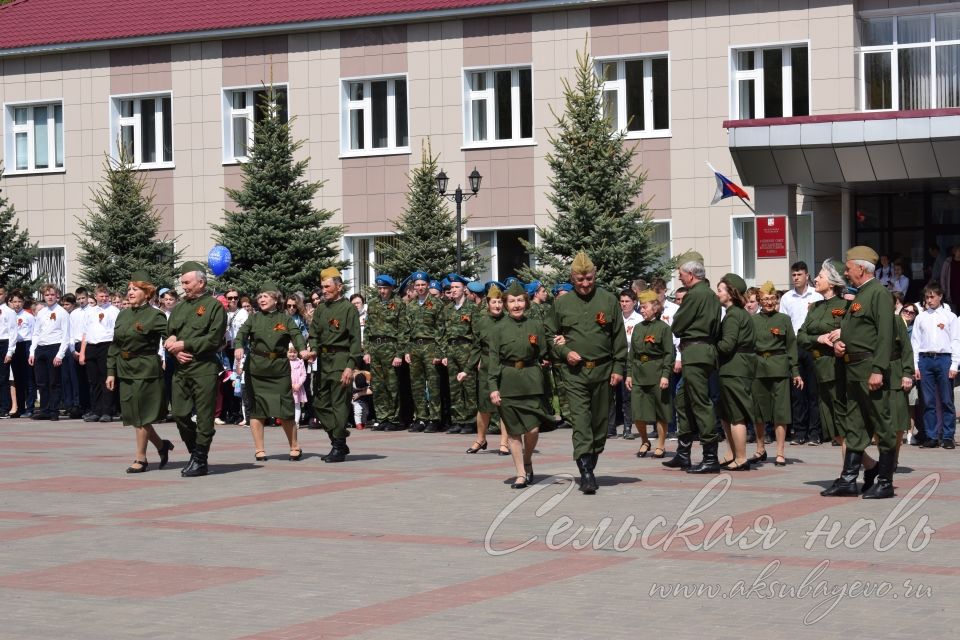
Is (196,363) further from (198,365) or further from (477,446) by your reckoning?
(477,446)

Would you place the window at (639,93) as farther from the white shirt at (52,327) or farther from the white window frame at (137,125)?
the white shirt at (52,327)

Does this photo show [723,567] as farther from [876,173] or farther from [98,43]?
[98,43]

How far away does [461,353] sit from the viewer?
2042 centimetres

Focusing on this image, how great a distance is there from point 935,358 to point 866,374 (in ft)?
20.3

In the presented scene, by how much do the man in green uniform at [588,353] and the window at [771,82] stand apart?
57.1 feet

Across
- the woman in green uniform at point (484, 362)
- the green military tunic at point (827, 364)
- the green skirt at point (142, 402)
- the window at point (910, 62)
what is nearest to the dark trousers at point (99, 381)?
the woman in green uniform at point (484, 362)

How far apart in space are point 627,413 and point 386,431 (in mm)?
3547

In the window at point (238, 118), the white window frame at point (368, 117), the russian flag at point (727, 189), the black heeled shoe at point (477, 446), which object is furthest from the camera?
the window at point (238, 118)

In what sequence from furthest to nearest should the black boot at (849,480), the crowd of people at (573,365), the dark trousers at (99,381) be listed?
the dark trousers at (99,381), the crowd of people at (573,365), the black boot at (849,480)

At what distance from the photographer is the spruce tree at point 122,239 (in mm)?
32969

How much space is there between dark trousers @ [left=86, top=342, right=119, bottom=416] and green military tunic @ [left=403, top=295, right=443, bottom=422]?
536 centimetres

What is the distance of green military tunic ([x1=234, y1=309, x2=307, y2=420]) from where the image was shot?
53.6 ft

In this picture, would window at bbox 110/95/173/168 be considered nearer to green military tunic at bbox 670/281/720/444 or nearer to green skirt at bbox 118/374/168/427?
green skirt at bbox 118/374/168/427

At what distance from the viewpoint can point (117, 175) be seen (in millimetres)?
33531
